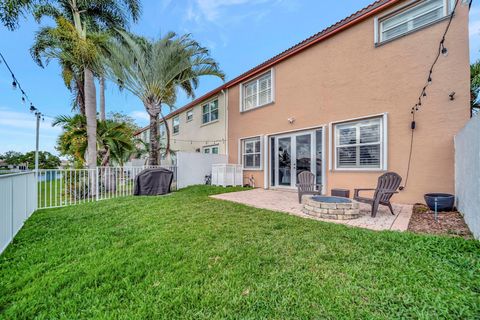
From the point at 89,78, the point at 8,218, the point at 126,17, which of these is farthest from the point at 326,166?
the point at 126,17

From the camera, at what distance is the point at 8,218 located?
4152 mm

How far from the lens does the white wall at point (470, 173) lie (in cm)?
366

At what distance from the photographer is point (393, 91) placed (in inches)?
271

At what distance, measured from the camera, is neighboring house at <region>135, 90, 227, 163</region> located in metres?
13.9

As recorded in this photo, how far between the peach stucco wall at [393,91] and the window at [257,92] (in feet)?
3.52

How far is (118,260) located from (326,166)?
750 centimetres

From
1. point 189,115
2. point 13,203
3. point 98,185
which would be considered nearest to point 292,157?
point 98,185

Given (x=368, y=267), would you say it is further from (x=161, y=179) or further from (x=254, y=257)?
(x=161, y=179)

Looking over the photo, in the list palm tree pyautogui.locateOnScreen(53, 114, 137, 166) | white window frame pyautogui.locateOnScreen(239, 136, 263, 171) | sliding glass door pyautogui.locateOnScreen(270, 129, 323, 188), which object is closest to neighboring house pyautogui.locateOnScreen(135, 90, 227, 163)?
white window frame pyautogui.locateOnScreen(239, 136, 263, 171)

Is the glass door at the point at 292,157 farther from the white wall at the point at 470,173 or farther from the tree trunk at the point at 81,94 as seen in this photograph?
the tree trunk at the point at 81,94

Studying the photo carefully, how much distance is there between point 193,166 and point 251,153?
10.9ft

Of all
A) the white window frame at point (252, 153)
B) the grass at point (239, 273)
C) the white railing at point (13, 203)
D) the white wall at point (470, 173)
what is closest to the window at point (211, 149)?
the white window frame at point (252, 153)

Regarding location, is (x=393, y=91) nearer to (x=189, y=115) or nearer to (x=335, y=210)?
(x=335, y=210)

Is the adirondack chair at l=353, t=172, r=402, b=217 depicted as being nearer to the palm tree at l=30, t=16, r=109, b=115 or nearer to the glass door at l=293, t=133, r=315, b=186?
the glass door at l=293, t=133, r=315, b=186
